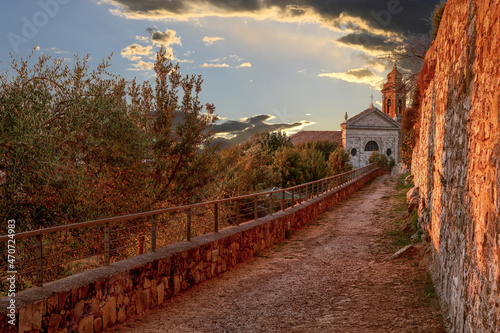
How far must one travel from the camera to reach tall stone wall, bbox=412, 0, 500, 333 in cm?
286

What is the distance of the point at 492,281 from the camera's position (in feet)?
9.23

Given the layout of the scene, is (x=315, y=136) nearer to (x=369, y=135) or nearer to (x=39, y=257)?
(x=369, y=135)

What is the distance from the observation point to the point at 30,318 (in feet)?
12.9

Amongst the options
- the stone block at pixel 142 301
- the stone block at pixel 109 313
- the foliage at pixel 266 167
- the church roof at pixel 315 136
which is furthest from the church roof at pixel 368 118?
the stone block at pixel 109 313

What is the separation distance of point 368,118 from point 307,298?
58.2 meters

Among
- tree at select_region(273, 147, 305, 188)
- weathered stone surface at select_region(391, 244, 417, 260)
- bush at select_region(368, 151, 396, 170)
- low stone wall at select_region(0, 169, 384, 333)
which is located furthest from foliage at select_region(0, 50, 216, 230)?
bush at select_region(368, 151, 396, 170)

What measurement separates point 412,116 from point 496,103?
2357cm

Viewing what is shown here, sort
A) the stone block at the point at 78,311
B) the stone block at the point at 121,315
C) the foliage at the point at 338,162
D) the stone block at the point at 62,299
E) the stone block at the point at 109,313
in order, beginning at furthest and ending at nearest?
the foliage at the point at 338,162, the stone block at the point at 121,315, the stone block at the point at 109,313, the stone block at the point at 78,311, the stone block at the point at 62,299

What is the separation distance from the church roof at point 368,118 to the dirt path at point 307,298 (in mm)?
52466

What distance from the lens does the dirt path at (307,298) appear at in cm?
515

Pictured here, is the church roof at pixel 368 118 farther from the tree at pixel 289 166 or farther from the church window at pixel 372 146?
the tree at pixel 289 166

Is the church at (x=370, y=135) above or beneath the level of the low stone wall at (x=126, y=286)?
above

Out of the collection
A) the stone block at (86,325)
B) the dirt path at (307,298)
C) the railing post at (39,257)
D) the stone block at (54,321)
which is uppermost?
the railing post at (39,257)

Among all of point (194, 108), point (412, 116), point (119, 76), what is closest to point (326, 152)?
point (412, 116)
